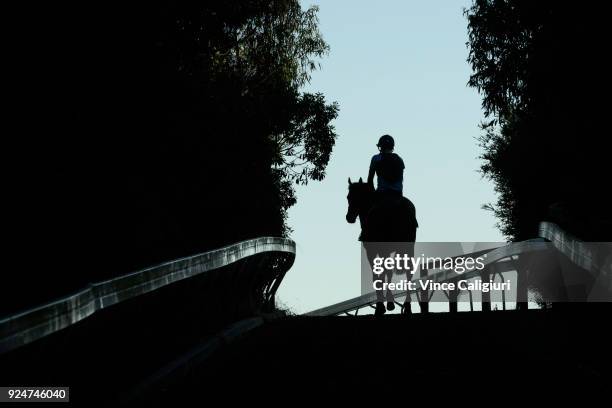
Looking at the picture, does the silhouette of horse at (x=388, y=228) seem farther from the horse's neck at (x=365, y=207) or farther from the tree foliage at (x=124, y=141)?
the tree foliage at (x=124, y=141)

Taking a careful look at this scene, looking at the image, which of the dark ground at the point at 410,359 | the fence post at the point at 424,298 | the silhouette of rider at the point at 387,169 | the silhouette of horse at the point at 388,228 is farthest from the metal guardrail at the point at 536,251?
the silhouette of rider at the point at 387,169

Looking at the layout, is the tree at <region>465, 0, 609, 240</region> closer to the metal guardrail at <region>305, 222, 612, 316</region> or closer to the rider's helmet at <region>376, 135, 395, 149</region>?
the metal guardrail at <region>305, 222, 612, 316</region>

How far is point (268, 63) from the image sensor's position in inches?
1912

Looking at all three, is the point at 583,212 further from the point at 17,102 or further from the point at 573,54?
the point at 573,54

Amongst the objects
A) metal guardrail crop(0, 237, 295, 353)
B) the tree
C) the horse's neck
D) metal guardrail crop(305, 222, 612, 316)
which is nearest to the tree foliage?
metal guardrail crop(0, 237, 295, 353)

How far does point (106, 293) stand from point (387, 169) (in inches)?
375

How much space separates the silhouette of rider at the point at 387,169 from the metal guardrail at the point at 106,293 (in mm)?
2050

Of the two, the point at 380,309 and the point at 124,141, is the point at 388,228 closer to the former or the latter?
the point at 380,309

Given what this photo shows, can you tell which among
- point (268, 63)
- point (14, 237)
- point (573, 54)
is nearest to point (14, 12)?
point (14, 237)

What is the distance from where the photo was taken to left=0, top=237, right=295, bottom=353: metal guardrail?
7.34 m

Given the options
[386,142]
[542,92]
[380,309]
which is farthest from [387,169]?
[542,92]

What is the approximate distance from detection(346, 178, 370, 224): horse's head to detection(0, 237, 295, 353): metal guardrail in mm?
2434

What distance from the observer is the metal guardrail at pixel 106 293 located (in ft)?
24.1

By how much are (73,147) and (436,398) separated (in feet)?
38.4
